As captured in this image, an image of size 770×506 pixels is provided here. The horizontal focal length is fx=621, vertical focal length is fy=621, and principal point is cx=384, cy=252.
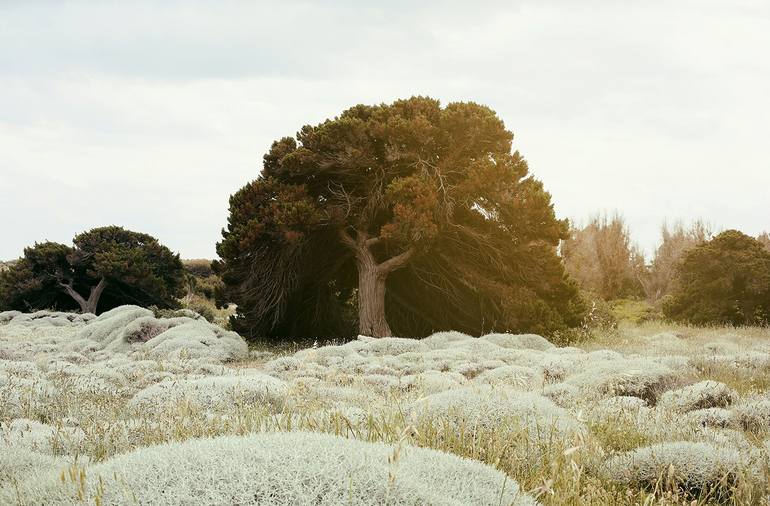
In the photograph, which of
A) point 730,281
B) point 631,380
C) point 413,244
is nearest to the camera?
point 631,380

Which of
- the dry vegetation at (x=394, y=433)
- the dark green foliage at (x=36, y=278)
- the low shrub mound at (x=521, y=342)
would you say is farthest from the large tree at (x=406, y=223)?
the dark green foliage at (x=36, y=278)

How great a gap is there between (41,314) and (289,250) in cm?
1389

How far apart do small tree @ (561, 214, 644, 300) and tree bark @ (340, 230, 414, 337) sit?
17919 millimetres

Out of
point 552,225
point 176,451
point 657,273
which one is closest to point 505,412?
point 176,451

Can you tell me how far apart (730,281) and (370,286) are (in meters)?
11.6

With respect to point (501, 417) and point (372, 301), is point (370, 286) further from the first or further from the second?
point (501, 417)

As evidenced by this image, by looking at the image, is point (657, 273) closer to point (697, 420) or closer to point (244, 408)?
point (697, 420)

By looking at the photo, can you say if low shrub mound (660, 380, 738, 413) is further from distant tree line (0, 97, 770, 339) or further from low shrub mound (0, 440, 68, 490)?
distant tree line (0, 97, 770, 339)

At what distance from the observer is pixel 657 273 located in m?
34.3

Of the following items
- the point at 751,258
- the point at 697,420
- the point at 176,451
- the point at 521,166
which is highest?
the point at 521,166

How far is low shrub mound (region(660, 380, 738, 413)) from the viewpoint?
671 centimetres

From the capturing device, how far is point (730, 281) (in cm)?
1983

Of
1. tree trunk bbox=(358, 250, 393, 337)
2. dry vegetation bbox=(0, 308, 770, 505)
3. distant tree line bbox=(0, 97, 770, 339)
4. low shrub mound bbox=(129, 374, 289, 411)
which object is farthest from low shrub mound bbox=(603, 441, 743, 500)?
tree trunk bbox=(358, 250, 393, 337)

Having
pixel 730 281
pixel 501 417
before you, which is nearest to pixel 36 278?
pixel 730 281
